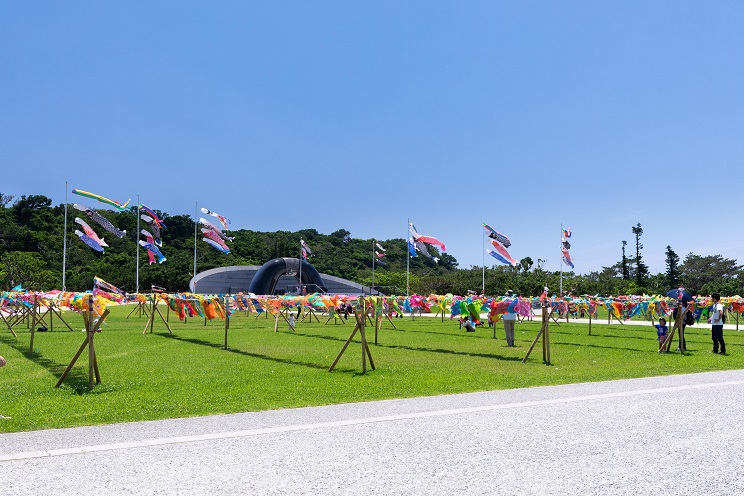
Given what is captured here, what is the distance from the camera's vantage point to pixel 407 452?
6.87 metres

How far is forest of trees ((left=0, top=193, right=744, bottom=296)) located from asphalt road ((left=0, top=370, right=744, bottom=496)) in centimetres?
5919

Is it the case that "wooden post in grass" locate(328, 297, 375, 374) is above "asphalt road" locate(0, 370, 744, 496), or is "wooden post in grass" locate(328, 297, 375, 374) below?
above

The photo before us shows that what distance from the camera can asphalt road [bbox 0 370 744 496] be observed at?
5641 mm

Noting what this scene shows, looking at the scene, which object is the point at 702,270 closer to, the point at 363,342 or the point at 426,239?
the point at 426,239

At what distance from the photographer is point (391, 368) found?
600 inches

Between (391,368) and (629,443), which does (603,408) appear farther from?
(391,368)

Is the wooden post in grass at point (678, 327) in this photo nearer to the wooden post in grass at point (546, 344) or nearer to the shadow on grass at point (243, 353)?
the wooden post in grass at point (546, 344)

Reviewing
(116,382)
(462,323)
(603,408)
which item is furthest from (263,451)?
(462,323)

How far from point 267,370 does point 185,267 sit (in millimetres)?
68702

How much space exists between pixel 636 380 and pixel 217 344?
47.4 ft

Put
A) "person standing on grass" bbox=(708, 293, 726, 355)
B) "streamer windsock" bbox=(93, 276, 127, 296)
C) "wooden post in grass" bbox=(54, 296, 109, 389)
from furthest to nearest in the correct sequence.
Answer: "streamer windsock" bbox=(93, 276, 127, 296)
"person standing on grass" bbox=(708, 293, 726, 355)
"wooden post in grass" bbox=(54, 296, 109, 389)

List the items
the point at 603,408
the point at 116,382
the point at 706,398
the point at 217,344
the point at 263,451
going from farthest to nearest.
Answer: the point at 217,344 < the point at 116,382 < the point at 706,398 < the point at 603,408 < the point at 263,451

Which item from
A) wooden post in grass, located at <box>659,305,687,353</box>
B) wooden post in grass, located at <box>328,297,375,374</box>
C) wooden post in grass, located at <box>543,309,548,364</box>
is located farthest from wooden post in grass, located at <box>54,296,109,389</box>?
wooden post in grass, located at <box>659,305,687,353</box>

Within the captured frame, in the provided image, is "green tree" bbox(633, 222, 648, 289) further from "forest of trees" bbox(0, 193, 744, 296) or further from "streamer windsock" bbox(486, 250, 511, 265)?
"streamer windsock" bbox(486, 250, 511, 265)
